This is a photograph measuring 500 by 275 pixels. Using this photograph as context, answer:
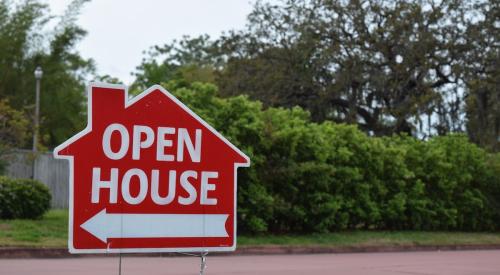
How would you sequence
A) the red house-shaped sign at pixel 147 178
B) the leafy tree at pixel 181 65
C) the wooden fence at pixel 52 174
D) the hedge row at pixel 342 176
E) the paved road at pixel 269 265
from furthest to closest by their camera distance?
the leafy tree at pixel 181 65, the wooden fence at pixel 52 174, the hedge row at pixel 342 176, the paved road at pixel 269 265, the red house-shaped sign at pixel 147 178

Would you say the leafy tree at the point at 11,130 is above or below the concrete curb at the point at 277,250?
above

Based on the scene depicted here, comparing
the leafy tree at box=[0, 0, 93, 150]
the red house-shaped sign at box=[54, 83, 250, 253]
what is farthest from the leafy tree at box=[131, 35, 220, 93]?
the red house-shaped sign at box=[54, 83, 250, 253]

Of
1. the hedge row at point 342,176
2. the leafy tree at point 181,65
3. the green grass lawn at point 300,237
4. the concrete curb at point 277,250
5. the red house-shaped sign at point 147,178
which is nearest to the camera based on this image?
the red house-shaped sign at point 147,178

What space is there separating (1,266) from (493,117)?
2420 centimetres

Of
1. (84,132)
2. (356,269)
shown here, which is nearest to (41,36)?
(356,269)

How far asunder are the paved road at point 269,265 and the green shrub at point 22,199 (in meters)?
4.41

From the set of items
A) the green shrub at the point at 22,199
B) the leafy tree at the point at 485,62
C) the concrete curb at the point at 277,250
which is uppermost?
the leafy tree at the point at 485,62

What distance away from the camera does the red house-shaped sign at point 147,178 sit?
4.14m

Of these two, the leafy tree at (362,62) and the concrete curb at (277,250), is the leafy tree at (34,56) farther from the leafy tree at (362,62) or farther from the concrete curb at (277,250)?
the concrete curb at (277,250)

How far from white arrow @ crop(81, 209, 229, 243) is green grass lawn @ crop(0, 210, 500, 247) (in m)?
10.6

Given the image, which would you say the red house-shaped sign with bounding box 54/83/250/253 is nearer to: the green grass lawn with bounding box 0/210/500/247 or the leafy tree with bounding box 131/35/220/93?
the green grass lawn with bounding box 0/210/500/247

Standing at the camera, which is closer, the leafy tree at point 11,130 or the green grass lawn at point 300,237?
the green grass lawn at point 300,237

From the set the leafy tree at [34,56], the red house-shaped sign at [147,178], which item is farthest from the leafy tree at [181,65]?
the red house-shaped sign at [147,178]

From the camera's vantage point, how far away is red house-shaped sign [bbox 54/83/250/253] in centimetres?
414
